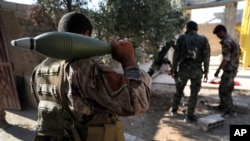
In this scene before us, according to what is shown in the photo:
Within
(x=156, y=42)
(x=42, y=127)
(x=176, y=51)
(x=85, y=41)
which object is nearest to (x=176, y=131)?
(x=176, y=51)

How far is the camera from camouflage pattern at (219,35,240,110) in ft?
13.6

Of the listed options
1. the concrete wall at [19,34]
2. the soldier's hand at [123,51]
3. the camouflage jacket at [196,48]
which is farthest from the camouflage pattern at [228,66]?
the soldier's hand at [123,51]

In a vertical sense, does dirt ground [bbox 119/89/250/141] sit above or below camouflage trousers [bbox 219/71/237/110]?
below

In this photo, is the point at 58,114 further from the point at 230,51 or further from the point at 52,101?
the point at 230,51

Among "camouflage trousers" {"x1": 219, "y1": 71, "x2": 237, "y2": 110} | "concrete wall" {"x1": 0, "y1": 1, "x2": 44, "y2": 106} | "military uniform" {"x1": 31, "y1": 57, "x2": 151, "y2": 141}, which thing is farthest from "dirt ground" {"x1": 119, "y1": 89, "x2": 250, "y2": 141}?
"military uniform" {"x1": 31, "y1": 57, "x2": 151, "y2": 141}

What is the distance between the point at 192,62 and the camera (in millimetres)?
3902

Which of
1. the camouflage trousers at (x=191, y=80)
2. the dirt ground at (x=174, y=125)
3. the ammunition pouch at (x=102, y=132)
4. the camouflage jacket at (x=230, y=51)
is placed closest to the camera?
the ammunition pouch at (x=102, y=132)

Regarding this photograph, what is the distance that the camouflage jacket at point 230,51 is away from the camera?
4.13 meters

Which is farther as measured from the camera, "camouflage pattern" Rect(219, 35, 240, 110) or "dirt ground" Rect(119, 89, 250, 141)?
"camouflage pattern" Rect(219, 35, 240, 110)

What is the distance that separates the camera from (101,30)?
13.4ft

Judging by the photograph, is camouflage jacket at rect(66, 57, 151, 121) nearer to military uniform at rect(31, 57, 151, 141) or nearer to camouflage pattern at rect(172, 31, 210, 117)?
military uniform at rect(31, 57, 151, 141)

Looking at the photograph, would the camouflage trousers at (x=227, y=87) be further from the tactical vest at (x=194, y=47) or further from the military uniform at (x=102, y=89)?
the military uniform at (x=102, y=89)

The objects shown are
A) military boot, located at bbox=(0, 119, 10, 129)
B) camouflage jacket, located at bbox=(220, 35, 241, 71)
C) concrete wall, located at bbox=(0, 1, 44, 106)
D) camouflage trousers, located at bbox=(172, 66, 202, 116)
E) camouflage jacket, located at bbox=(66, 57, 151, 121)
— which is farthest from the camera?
concrete wall, located at bbox=(0, 1, 44, 106)

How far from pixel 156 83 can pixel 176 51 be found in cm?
303
